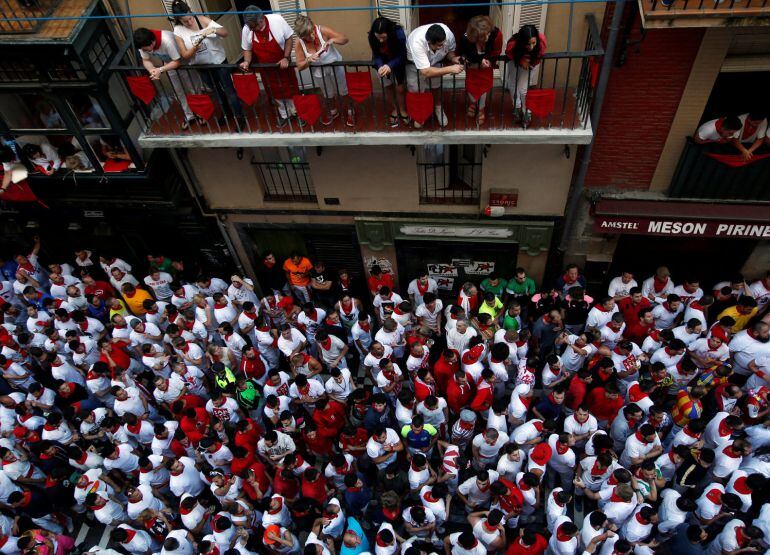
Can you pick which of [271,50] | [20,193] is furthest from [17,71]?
[271,50]

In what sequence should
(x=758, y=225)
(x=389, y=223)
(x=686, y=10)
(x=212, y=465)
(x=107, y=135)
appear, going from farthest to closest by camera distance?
(x=389, y=223), (x=107, y=135), (x=758, y=225), (x=212, y=465), (x=686, y=10)

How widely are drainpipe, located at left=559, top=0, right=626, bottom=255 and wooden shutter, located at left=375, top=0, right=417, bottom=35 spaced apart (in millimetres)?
2937

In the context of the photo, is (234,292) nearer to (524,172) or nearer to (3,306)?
(3,306)

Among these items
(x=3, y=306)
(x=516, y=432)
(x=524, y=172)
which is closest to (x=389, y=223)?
(x=524, y=172)

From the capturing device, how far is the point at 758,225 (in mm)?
8914

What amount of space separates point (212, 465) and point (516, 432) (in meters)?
4.74

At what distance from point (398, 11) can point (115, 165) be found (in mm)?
5918

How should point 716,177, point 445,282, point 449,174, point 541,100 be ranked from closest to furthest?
1. point 541,100
2. point 716,177
3. point 449,174
4. point 445,282

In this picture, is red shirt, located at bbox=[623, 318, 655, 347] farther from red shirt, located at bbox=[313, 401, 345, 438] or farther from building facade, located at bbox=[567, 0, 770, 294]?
red shirt, located at bbox=[313, 401, 345, 438]

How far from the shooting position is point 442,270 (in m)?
11.4

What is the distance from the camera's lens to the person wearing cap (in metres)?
7.48

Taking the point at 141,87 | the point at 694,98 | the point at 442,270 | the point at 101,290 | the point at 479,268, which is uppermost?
the point at 141,87

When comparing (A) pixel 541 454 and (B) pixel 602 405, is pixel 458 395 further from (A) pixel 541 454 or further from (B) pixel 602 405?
(B) pixel 602 405

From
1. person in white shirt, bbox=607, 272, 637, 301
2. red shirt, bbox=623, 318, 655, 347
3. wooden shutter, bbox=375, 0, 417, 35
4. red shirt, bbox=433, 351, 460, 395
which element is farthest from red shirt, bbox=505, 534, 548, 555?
wooden shutter, bbox=375, 0, 417, 35
